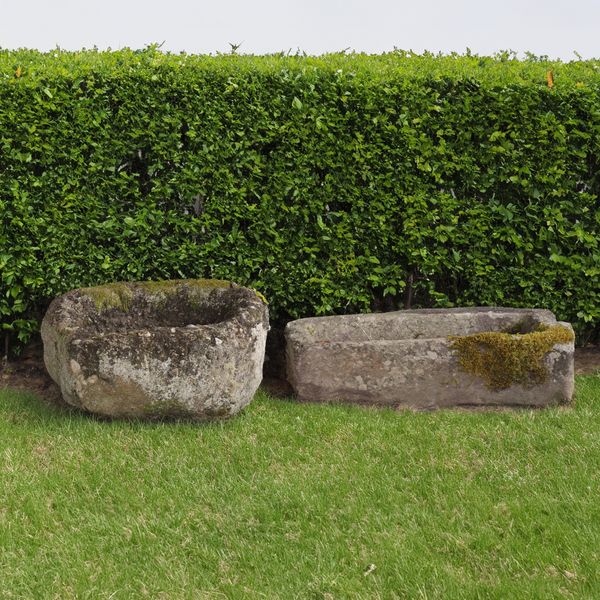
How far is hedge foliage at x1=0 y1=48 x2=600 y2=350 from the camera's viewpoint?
7.43 m

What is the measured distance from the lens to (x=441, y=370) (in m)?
6.82

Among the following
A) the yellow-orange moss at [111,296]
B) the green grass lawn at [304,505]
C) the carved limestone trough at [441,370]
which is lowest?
the green grass lawn at [304,505]

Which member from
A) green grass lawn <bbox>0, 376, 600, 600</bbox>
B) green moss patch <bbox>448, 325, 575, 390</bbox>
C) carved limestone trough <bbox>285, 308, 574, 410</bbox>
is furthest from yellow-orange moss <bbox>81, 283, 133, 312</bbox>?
green moss patch <bbox>448, 325, 575, 390</bbox>

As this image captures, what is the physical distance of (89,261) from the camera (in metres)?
7.55

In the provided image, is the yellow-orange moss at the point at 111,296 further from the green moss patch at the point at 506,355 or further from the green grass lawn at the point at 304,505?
the green moss patch at the point at 506,355

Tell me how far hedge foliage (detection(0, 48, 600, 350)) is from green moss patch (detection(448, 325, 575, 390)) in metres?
1.30

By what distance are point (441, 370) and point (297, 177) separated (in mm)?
2240

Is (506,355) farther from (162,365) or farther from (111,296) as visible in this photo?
(111,296)

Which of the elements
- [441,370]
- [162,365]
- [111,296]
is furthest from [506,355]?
[111,296]

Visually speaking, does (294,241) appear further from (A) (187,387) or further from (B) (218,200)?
(A) (187,387)

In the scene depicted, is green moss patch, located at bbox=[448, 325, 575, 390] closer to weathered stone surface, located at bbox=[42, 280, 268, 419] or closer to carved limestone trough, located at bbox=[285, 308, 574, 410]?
carved limestone trough, located at bbox=[285, 308, 574, 410]

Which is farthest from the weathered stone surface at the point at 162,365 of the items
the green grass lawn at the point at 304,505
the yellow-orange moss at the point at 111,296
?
the yellow-orange moss at the point at 111,296

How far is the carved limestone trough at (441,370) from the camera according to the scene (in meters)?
6.79

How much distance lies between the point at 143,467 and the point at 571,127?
5.19 metres
